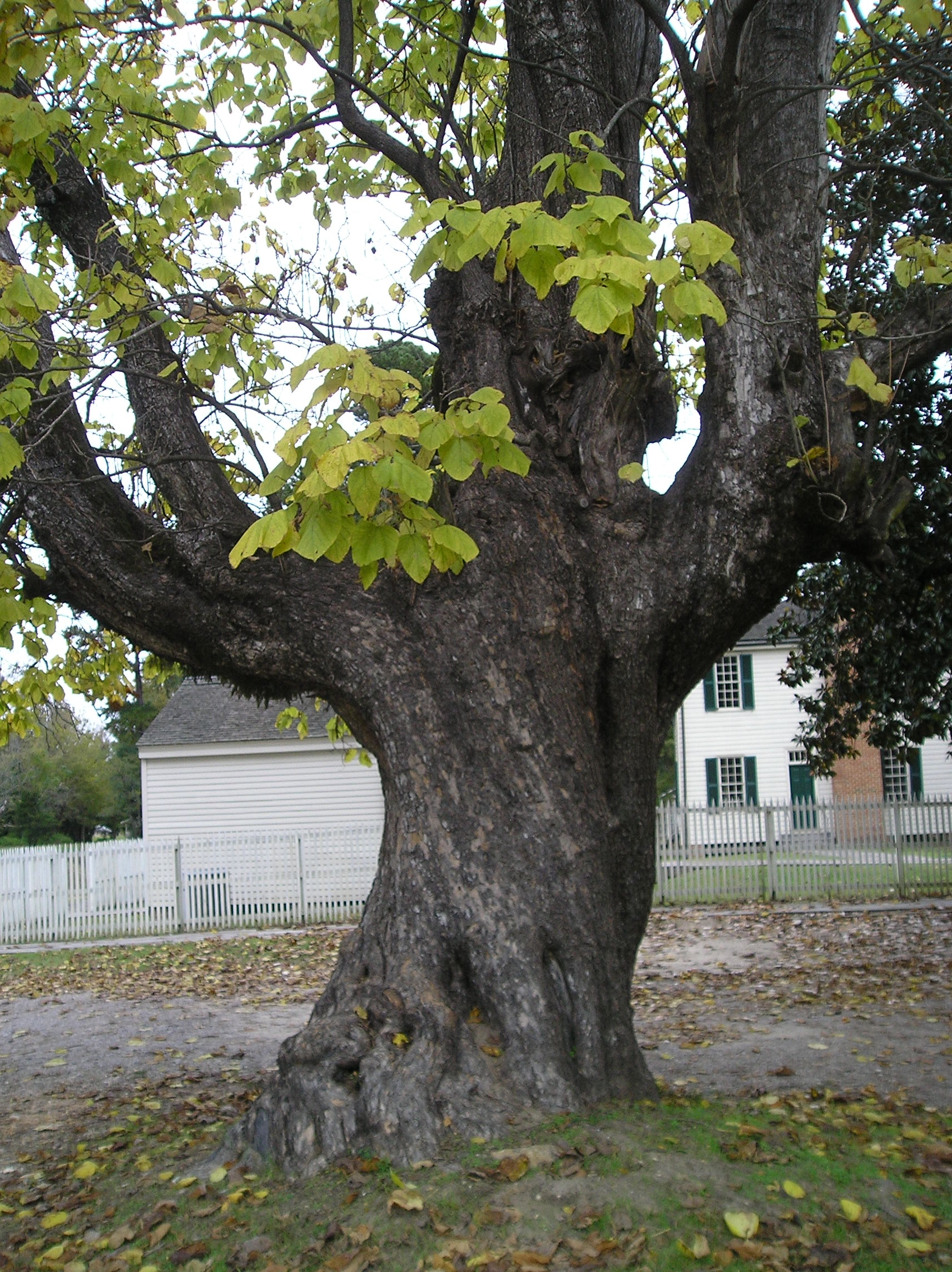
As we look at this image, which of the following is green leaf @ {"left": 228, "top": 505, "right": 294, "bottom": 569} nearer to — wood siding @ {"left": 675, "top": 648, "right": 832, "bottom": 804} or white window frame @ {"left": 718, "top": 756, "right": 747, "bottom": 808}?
wood siding @ {"left": 675, "top": 648, "right": 832, "bottom": 804}

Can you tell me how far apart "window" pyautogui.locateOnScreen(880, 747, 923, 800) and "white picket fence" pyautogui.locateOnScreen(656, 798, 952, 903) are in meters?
12.5

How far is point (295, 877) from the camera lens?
19500 mm

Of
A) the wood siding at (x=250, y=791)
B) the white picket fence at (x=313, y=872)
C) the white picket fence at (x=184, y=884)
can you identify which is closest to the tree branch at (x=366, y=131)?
the white picket fence at (x=184, y=884)

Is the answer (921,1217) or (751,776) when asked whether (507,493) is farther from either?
(751,776)

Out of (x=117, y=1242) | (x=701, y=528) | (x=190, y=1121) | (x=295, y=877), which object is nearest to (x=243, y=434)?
(x=701, y=528)

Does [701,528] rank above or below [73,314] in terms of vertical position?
below

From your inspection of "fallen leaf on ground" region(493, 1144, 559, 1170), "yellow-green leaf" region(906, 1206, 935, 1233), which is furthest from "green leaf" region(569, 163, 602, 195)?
"yellow-green leaf" region(906, 1206, 935, 1233)

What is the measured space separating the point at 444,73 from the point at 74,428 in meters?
4.20

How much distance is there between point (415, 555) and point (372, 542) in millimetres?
172

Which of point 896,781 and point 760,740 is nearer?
point 760,740

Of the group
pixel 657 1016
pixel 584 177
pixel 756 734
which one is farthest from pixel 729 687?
pixel 584 177

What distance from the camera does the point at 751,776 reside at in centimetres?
3238

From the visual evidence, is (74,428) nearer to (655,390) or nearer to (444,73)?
(655,390)

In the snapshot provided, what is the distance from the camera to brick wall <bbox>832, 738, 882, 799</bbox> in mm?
32688
